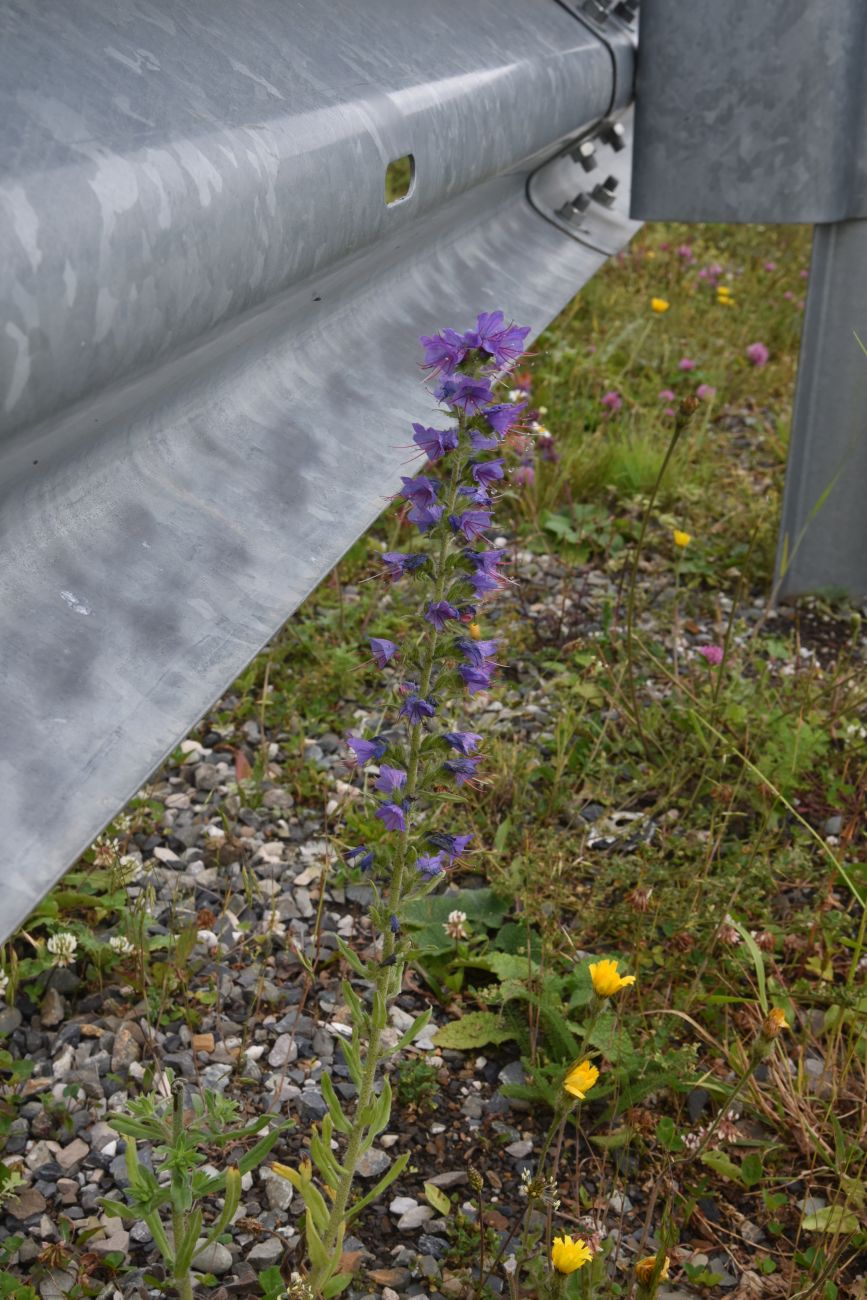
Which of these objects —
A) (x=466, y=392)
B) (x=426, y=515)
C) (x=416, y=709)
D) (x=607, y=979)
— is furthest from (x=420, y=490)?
(x=607, y=979)

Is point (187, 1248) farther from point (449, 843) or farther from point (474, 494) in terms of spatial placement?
point (474, 494)

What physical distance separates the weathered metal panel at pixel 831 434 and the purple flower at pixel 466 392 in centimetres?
228

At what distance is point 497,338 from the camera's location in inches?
57.4

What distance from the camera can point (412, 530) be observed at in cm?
402

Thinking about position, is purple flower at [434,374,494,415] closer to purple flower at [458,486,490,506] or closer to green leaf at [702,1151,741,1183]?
purple flower at [458,486,490,506]

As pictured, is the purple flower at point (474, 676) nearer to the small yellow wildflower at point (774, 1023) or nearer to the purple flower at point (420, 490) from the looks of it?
the purple flower at point (420, 490)

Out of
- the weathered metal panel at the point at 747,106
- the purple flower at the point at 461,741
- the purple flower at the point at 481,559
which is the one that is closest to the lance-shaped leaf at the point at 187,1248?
the purple flower at the point at 461,741

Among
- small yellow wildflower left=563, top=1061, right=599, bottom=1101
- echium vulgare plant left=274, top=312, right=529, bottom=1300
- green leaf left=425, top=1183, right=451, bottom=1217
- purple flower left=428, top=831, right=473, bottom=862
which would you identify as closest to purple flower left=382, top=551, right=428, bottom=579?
echium vulgare plant left=274, top=312, right=529, bottom=1300

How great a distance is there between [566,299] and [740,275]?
5140mm

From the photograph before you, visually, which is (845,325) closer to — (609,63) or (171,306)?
(609,63)

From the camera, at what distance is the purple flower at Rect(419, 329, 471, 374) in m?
1.44

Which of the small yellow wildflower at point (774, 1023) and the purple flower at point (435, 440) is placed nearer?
the purple flower at point (435, 440)

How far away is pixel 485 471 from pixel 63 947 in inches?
52.8

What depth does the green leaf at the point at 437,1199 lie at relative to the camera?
199 centimetres
